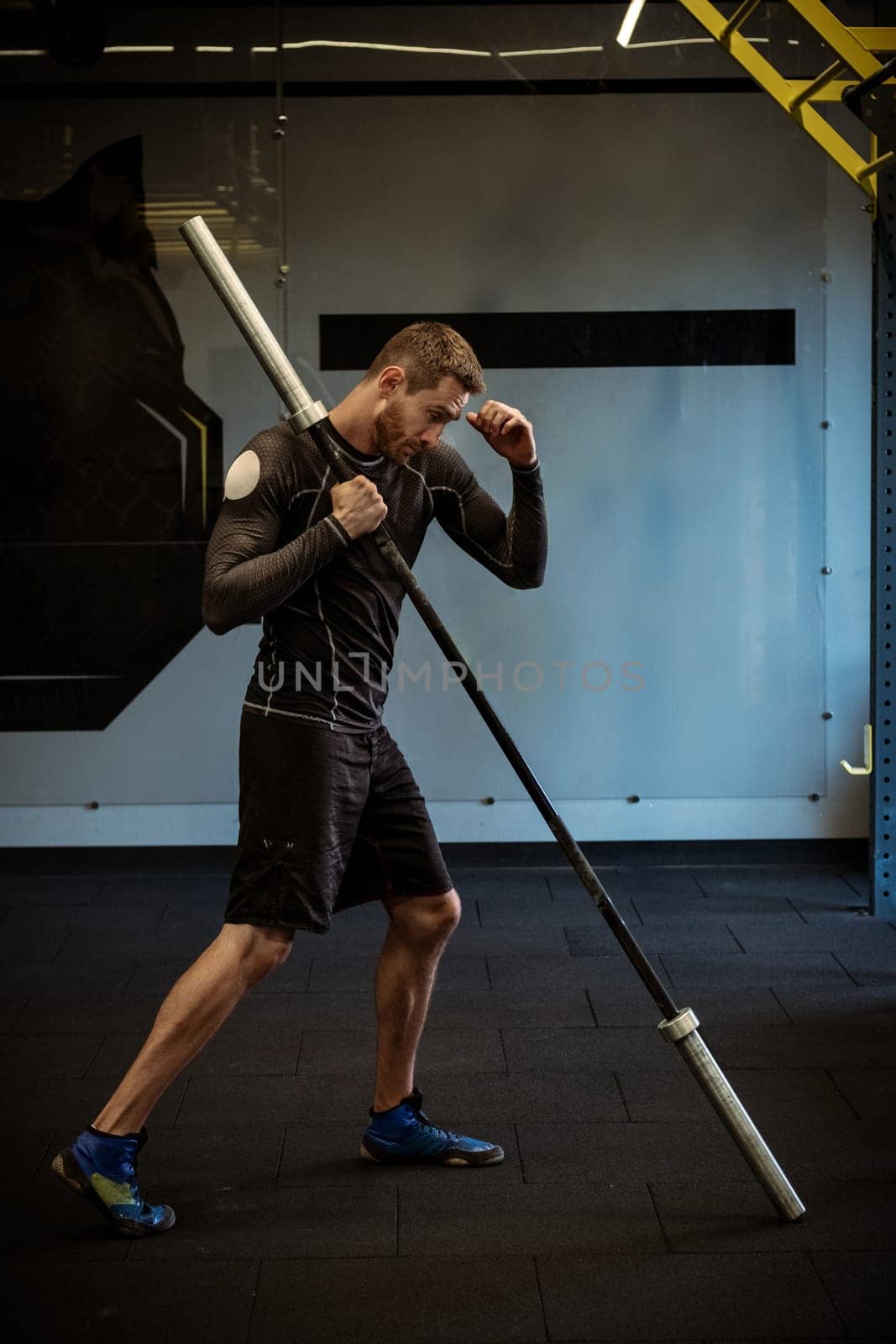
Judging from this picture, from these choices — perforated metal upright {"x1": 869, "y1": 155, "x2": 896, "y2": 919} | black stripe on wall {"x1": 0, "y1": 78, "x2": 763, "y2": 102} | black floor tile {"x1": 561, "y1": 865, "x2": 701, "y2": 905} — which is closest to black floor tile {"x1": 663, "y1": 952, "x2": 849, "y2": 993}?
perforated metal upright {"x1": 869, "y1": 155, "x2": 896, "y2": 919}

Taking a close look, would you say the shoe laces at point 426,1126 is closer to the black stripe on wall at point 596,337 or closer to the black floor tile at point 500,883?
the black floor tile at point 500,883

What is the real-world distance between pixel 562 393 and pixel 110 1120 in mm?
3206

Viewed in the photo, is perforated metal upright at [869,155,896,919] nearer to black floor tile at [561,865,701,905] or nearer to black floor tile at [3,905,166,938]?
black floor tile at [561,865,701,905]

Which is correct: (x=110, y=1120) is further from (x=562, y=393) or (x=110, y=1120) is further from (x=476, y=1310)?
(x=562, y=393)

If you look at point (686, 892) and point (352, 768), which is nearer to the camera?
point (352, 768)

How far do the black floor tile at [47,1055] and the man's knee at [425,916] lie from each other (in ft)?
3.16

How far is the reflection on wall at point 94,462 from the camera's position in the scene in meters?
4.80

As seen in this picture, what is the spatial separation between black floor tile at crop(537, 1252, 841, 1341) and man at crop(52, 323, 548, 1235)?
451 millimetres

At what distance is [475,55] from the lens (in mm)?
4773

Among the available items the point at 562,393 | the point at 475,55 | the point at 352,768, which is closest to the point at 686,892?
the point at 562,393

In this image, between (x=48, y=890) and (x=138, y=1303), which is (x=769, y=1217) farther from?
(x=48, y=890)

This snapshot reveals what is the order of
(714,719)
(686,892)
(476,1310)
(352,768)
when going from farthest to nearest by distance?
(714,719), (686,892), (352,768), (476,1310)

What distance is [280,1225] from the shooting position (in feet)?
8.05

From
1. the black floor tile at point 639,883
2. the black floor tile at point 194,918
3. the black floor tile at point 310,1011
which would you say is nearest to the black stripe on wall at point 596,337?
the black floor tile at point 639,883
